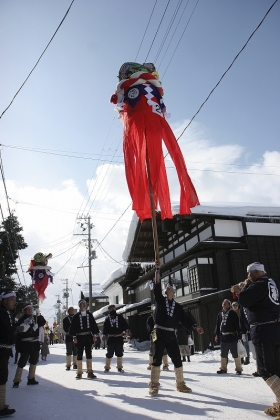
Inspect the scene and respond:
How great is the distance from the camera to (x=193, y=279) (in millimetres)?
17125

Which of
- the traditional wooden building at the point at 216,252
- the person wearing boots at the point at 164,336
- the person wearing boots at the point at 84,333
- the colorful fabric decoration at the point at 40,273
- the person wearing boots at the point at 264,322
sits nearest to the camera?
the person wearing boots at the point at 264,322

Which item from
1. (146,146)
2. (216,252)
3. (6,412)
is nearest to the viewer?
(6,412)

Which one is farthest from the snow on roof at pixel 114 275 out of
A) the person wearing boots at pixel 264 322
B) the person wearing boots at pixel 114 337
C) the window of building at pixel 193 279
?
the person wearing boots at pixel 264 322

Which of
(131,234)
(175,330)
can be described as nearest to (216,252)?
(131,234)

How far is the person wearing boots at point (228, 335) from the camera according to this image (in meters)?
8.44

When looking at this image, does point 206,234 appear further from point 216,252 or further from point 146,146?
point 146,146

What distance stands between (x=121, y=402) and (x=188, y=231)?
14547mm

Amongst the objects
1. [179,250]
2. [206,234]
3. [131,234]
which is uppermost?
[131,234]

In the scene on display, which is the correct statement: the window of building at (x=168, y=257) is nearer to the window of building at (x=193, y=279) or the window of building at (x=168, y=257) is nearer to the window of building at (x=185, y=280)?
the window of building at (x=185, y=280)

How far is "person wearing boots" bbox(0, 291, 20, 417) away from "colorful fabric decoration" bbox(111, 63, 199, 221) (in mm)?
3159

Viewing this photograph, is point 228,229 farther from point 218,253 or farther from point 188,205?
point 188,205

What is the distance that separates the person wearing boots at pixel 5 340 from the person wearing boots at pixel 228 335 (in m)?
5.61

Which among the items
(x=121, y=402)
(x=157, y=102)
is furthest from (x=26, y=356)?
(x=157, y=102)

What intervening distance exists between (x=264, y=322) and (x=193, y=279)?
514 inches
